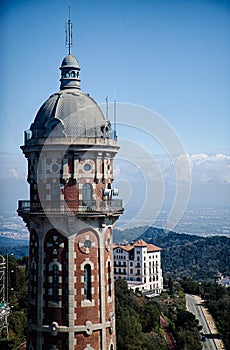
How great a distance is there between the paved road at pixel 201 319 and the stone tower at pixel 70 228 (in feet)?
129

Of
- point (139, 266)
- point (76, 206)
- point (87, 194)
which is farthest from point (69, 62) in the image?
point (139, 266)

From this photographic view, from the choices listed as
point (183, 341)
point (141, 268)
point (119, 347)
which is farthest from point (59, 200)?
→ point (141, 268)

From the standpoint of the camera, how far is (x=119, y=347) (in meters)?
39.0

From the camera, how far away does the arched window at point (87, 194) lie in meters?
20.8

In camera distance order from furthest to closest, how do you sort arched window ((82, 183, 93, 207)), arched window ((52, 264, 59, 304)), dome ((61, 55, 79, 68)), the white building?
the white building
dome ((61, 55, 79, 68))
arched window ((82, 183, 93, 207))
arched window ((52, 264, 59, 304))

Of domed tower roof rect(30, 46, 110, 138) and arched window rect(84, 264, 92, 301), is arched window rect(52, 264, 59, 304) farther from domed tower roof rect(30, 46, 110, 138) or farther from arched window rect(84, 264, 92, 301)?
domed tower roof rect(30, 46, 110, 138)

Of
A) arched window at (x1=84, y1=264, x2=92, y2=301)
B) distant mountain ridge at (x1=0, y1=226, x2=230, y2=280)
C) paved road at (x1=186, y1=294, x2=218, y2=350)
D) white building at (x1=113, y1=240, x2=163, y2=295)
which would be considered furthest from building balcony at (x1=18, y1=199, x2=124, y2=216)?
distant mountain ridge at (x1=0, y1=226, x2=230, y2=280)

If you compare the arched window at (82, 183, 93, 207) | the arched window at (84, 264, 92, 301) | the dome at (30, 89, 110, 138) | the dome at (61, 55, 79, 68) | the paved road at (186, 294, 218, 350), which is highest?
the dome at (61, 55, 79, 68)

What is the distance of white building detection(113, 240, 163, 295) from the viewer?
3875 inches

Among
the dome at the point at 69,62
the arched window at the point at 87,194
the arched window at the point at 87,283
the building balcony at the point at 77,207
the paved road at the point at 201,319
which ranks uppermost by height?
the dome at the point at 69,62

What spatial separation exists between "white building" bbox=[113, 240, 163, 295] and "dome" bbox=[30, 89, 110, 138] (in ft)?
255

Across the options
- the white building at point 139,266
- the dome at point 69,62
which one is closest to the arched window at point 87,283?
the dome at point 69,62

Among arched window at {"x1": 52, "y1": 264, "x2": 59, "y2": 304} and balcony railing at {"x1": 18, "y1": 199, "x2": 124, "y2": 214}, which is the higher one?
balcony railing at {"x1": 18, "y1": 199, "x2": 124, "y2": 214}

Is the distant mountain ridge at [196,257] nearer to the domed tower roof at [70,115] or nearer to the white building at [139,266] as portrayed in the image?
Result: the white building at [139,266]
